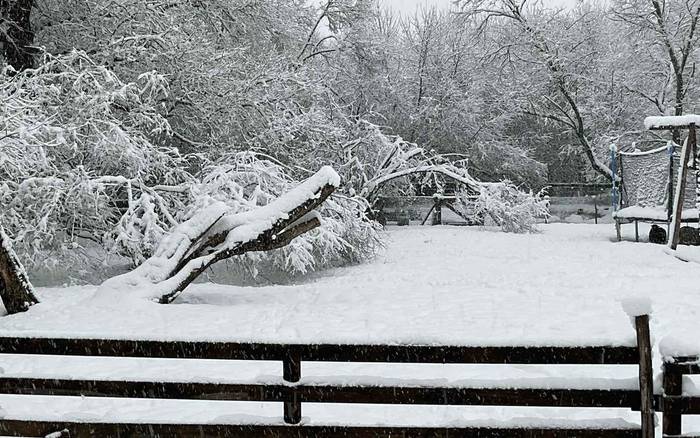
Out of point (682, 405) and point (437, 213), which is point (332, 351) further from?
point (437, 213)

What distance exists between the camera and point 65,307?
28.2ft

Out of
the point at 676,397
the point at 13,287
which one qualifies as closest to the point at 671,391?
the point at 676,397

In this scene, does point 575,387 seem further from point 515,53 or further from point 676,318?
point 515,53

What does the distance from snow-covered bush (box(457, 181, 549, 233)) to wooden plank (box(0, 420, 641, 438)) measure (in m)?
15.5

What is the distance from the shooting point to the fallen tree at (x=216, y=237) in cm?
909

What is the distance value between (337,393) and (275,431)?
0.42 meters

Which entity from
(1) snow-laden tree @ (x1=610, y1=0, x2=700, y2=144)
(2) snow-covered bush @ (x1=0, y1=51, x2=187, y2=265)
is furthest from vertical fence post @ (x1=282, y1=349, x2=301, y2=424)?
(1) snow-laden tree @ (x1=610, y1=0, x2=700, y2=144)

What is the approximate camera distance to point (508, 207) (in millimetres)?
19234

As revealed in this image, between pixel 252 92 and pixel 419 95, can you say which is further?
pixel 419 95

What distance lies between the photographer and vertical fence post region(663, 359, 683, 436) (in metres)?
3.41

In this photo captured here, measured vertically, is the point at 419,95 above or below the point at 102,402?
above

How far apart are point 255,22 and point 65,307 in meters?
11.4

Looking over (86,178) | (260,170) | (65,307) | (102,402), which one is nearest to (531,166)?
(260,170)

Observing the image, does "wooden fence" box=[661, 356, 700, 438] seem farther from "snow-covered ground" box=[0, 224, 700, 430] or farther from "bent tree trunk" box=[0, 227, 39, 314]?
"bent tree trunk" box=[0, 227, 39, 314]
